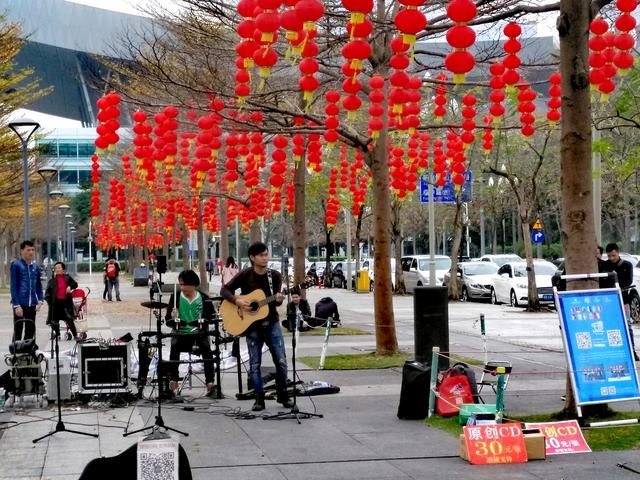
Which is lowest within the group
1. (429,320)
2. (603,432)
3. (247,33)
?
(603,432)

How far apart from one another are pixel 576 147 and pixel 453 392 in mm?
2870

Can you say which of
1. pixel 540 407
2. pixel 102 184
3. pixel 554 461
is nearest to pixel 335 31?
pixel 540 407

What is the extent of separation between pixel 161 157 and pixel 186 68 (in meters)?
3.72

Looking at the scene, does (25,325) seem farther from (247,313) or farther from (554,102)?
(554,102)

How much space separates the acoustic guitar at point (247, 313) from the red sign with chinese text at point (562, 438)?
3469 millimetres

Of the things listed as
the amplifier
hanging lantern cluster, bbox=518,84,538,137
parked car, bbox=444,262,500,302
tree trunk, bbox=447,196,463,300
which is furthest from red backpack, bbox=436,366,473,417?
tree trunk, bbox=447,196,463,300

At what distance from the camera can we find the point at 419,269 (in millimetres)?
41219

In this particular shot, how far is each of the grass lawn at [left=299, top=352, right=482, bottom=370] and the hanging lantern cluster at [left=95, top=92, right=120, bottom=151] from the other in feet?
15.5

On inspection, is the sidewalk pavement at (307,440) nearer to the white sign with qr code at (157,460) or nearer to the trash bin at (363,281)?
the white sign with qr code at (157,460)

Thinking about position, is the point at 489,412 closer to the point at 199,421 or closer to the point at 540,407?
the point at 540,407

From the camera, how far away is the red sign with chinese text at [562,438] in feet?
28.4

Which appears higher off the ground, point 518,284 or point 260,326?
point 260,326

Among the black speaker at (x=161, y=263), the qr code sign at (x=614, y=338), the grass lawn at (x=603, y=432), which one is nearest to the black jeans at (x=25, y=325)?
the black speaker at (x=161, y=263)

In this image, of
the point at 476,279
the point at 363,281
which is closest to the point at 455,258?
the point at 476,279
